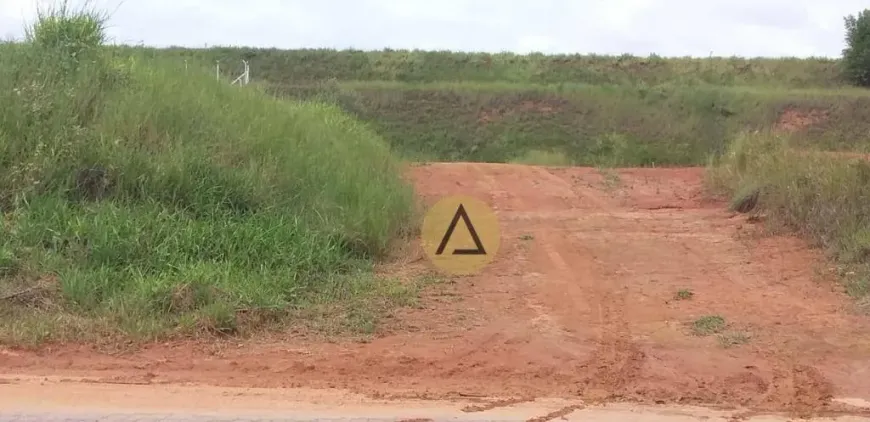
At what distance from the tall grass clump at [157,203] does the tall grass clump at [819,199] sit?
14.5ft

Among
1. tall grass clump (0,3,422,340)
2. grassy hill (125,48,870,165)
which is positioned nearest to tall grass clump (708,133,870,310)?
tall grass clump (0,3,422,340)

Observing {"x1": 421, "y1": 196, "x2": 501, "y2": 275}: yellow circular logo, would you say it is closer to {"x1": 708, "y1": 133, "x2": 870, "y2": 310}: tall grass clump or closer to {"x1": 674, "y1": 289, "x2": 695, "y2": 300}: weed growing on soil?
{"x1": 674, "y1": 289, "x2": 695, "y2": 300}: weed growing on soil

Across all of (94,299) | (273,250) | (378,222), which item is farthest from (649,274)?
(94,299)

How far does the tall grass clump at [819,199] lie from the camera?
7809 mm

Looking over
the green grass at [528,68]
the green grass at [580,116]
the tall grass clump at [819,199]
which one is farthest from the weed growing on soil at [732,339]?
the green grass at [528,68]

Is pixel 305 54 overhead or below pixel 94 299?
overhead

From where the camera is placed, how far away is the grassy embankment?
26859mm

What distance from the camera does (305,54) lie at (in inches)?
1626

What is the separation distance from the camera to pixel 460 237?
9.70 m

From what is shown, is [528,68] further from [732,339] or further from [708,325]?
[732,339]

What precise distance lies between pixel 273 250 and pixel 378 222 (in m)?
1.57

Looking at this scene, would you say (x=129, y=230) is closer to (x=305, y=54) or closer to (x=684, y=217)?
(x=684, y=217)

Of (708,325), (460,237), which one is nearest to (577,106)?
(460,237)

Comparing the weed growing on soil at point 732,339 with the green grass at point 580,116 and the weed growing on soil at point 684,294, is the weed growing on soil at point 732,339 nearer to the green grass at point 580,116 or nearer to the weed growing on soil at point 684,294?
the weed growing on soil at point 684,294
